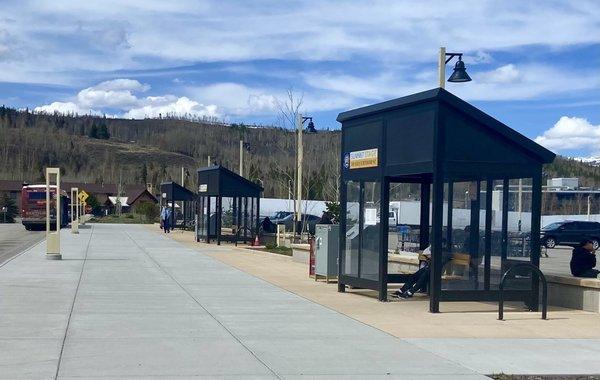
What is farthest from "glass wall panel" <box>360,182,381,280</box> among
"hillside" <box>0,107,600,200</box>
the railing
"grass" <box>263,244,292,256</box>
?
"hillside" <box>0,107,600,200</box>

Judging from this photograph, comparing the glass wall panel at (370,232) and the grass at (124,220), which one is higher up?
the glass wall panel at (370,232)

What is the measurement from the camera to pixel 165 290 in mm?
17328

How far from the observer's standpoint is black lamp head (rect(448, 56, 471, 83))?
1755cm

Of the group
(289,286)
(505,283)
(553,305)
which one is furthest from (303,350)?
(289,286)

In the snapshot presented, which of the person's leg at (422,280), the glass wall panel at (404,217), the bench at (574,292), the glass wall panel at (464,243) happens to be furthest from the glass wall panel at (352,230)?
the bench at (574,292)

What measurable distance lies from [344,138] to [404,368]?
8.72m

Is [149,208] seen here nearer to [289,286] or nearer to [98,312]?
[289,286]

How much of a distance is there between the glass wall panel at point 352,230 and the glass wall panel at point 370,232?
0.25m

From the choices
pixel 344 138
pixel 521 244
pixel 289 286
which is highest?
pixel 344 138

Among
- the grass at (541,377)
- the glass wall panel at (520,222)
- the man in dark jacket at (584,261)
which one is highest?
the glass wall panel at (520,222)

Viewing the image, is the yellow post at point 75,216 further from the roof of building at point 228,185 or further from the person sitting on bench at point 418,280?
the person sitting on bench at point 418,280

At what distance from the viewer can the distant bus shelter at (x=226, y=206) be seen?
1427 inches

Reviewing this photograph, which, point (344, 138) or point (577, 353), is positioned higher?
point (344, 138)

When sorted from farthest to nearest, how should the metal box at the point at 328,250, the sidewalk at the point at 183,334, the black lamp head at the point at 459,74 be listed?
the metal box at the point at 328,250, the black lamp head at the point at 459,74, the sidewalk at the point at 183,334
